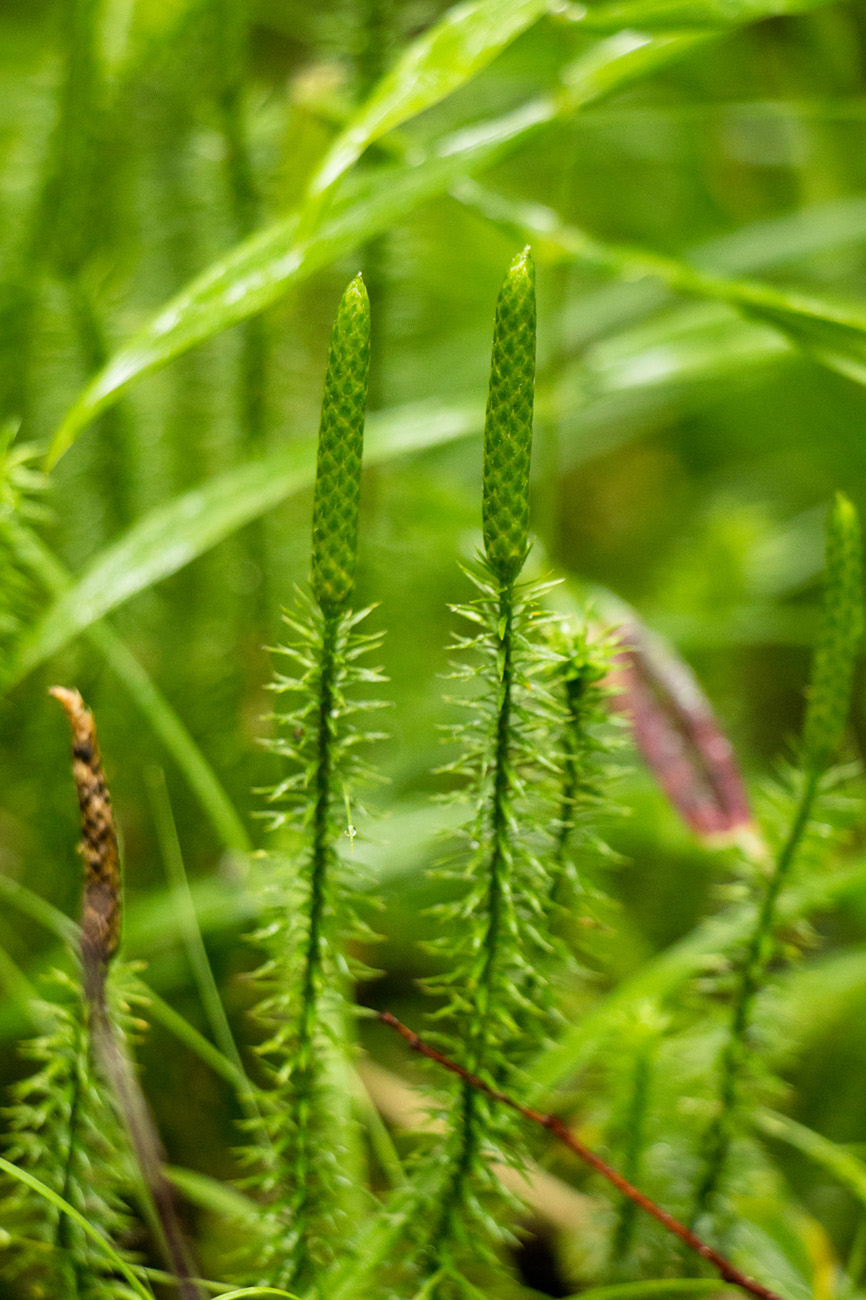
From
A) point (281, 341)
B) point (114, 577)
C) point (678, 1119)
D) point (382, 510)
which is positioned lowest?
point (678, 1119)

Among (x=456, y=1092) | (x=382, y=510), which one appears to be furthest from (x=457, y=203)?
(x=456, y=1092)

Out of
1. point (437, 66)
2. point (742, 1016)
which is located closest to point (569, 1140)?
point (742, 1016)

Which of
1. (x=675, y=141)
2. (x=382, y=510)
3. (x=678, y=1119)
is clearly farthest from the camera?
(x=675, y=141)

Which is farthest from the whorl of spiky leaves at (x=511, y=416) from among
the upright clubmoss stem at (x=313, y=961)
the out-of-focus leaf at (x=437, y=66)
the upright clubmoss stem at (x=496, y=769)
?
the out-of-focus leaf at (x=437, y=66)

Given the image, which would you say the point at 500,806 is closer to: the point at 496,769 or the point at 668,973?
the point at 496,769

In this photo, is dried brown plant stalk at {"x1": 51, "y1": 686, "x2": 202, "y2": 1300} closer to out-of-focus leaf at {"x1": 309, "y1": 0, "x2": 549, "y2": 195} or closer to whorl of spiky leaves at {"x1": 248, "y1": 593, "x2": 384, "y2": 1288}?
whorl of spiky leaves at {"x1": 248, "y1": 593, "x2": 384, "y2": 1288}

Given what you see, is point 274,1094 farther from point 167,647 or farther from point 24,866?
point 167,647

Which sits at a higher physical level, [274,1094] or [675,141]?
[675,141]

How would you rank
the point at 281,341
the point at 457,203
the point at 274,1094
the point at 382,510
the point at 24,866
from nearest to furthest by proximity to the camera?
the point at 274,1094
the point at 457,203
the point at 24,866
the point at 281,341
the point at 382,510
